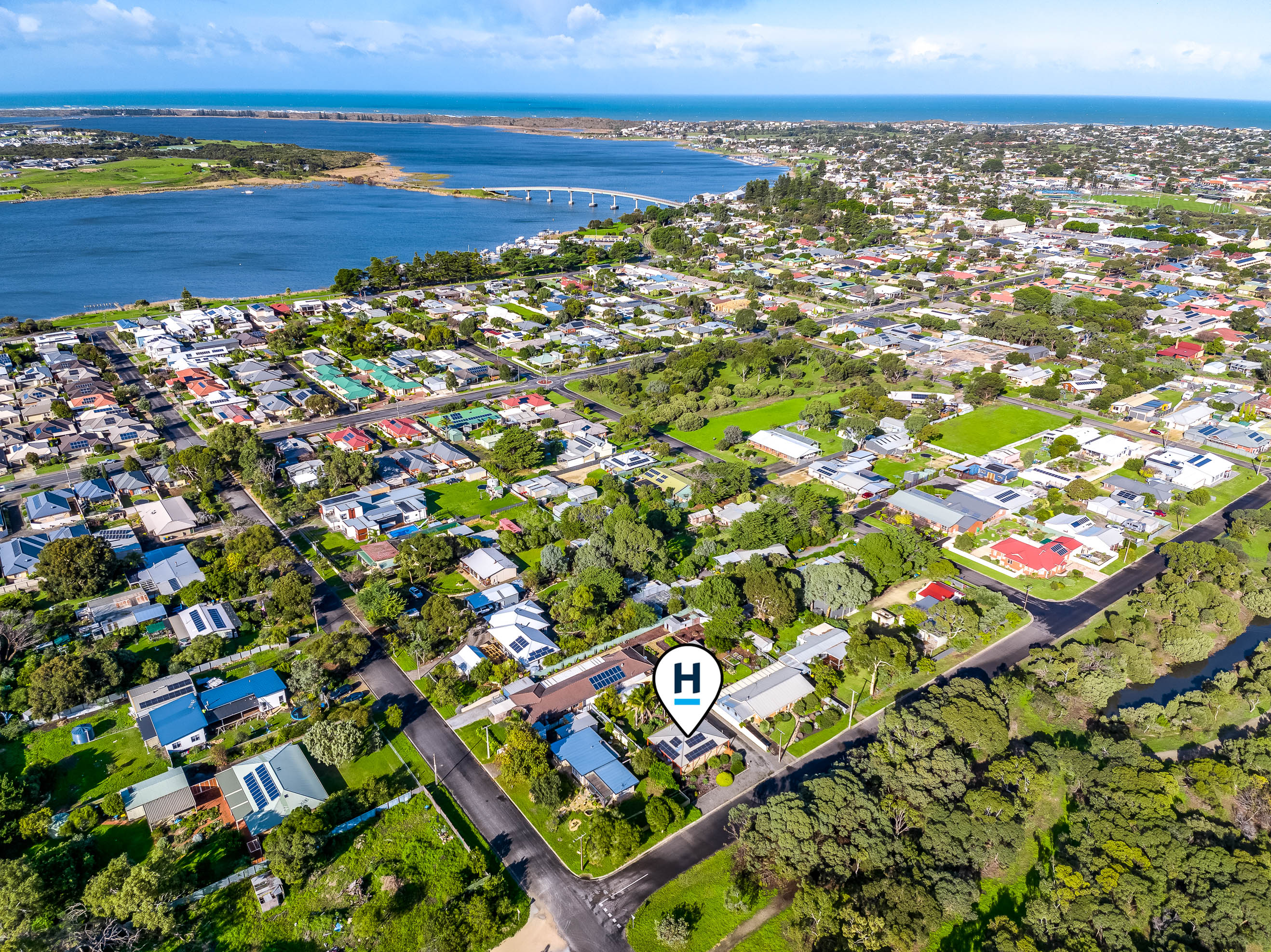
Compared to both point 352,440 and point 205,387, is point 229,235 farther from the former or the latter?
point 352,440

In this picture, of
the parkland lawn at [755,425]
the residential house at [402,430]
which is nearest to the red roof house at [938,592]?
the parkland lawn at [755,425]

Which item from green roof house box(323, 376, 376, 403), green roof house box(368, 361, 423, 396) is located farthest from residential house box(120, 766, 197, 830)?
green roof house box(368, 361, 423, 396)

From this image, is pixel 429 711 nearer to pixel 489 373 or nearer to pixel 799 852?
pixel 799 852

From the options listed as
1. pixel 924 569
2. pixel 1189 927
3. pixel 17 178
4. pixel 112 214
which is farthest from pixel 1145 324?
pixel 17 178

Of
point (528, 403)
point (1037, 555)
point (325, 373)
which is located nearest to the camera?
point (1037, 555)

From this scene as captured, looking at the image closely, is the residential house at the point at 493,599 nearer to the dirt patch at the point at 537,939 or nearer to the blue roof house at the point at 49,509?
the dirt patch at the point at 537,939

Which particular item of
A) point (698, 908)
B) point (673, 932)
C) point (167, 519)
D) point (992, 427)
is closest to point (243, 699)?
point (167, 519)

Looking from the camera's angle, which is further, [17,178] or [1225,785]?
[17,178]
